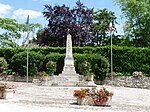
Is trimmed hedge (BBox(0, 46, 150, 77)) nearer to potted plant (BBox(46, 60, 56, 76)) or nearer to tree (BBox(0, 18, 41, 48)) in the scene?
potted plant (BBox(46, 60, 56, 76))

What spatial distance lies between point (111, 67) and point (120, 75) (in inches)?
45.4

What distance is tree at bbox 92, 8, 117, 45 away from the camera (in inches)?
1741

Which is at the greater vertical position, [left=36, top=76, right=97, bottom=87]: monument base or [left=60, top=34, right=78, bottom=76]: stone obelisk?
[left=60, top=34, right=78, bottom=76]: stone obelisk

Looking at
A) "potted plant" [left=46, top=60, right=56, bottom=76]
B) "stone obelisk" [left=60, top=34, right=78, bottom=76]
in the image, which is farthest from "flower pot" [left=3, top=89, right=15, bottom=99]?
"potted plant" [left=46, top=60, right=56, bottom=76]

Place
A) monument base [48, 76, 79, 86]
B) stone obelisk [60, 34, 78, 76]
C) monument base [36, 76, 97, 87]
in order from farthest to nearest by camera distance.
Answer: stone obelisk [60, 34, 78, 76] < monument base [48, 76, 79, 86] < monument base [36, 76, 97, 87]

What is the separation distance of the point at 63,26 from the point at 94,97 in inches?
1100

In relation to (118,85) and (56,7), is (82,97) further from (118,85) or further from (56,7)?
(56,7)

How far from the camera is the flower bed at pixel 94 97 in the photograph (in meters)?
12.8

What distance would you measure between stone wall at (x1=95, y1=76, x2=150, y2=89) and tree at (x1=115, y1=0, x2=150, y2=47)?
13032 mm

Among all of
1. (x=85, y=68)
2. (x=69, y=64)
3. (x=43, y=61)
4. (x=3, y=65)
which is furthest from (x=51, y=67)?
(x=3, y=65)

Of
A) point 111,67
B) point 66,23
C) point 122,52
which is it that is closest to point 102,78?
point 111,67

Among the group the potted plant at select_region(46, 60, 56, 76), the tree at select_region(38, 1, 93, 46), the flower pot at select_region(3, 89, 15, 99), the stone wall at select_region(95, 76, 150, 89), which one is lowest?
the stone wall at select_region(95, 76, 150, 89)

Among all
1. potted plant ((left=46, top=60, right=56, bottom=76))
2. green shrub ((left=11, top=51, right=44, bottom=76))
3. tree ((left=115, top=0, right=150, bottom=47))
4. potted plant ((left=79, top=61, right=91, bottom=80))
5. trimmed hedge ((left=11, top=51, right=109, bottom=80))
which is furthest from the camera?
tree ((left=115, top=0, right=150, bottom=47))

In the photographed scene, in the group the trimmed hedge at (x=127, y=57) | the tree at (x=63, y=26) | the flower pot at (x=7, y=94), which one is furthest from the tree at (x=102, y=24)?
the flower pot at (x=7, y=94)
